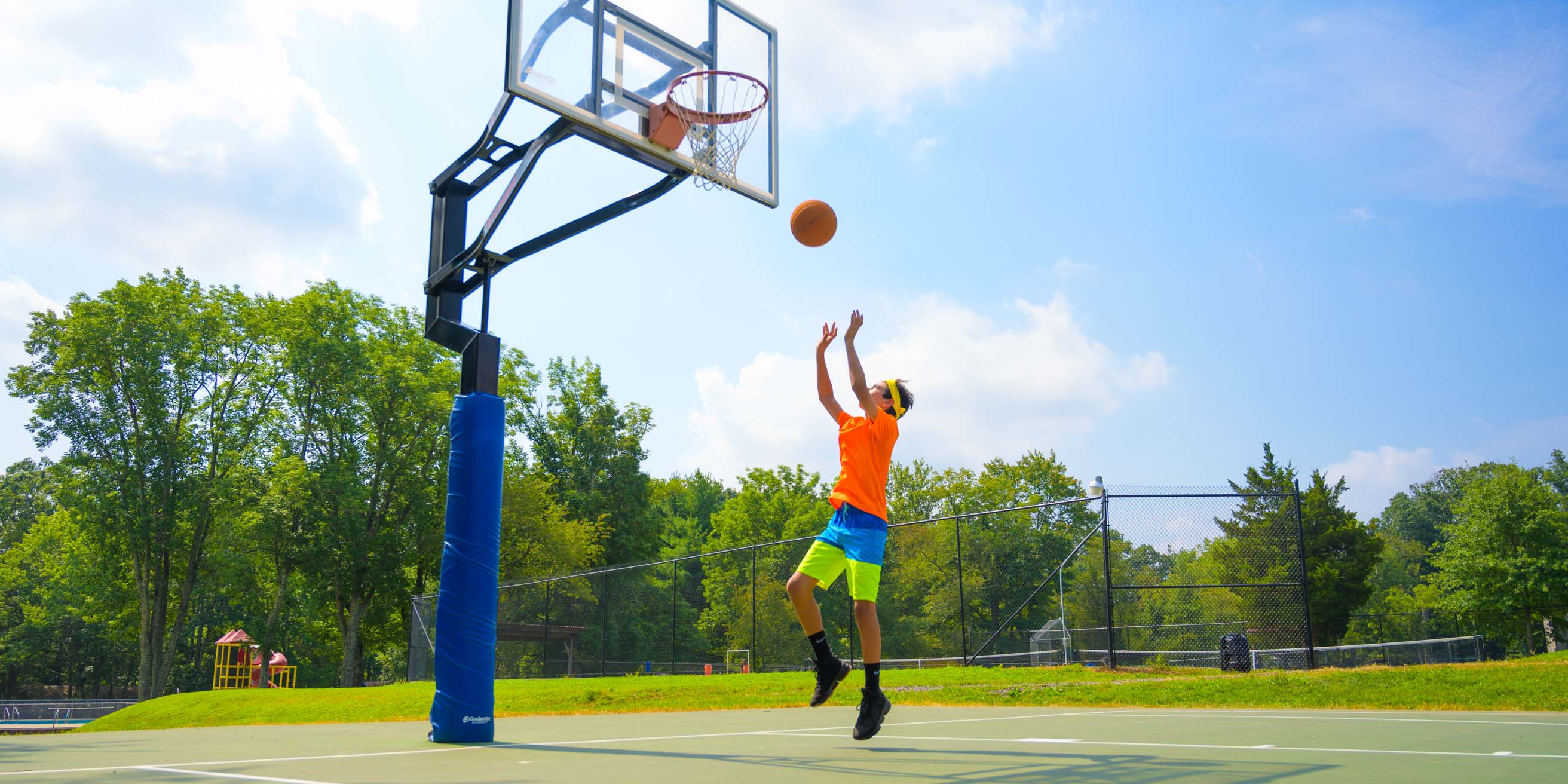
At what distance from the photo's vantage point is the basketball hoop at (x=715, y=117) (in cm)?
848

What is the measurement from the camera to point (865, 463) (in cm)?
519

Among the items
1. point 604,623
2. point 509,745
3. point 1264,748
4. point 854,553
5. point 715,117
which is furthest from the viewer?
point 604,623

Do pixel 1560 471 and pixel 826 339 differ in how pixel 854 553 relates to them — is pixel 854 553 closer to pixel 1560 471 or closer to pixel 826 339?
pixel 826 339

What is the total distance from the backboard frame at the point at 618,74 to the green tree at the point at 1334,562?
104ft

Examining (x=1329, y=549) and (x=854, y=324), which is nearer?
(x=854, y=324)

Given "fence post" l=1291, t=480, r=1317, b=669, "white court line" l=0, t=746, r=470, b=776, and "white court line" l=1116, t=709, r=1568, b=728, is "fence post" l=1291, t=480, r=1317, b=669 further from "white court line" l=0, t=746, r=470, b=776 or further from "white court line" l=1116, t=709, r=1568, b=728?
"white court line" l=0, t=746, r=470, b=776

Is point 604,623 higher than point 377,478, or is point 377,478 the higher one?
point 377,478

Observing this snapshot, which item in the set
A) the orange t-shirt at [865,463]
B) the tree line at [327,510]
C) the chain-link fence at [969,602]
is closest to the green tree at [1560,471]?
Answer: the tree line at [327,510]

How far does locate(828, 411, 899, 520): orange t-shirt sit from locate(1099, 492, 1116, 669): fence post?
8644 mm

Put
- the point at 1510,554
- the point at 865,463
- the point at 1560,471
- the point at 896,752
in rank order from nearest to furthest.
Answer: the point at 896,752
the point at 865,463
the point at 1510,554
the point at 1560,471

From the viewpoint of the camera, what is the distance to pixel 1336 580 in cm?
3331

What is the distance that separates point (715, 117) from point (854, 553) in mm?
5359

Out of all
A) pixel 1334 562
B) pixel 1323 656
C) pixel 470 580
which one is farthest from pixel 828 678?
pixel 1334 562

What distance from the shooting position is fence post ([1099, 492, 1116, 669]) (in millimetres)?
12641
